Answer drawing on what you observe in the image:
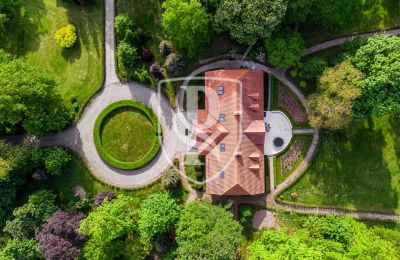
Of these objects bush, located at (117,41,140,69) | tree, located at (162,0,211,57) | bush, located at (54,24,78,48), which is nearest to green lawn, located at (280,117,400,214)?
tree, located at (162,0,211,57)

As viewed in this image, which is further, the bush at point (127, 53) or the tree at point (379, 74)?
the bush at point (127, 53)

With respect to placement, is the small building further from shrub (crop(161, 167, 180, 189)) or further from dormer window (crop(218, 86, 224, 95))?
shrub (crop(161, 167, 180, 189))

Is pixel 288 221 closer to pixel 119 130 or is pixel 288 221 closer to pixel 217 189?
pixel 217 189

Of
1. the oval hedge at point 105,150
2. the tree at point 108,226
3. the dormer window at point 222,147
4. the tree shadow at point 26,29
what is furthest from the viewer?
the tree shadow at point 26,29

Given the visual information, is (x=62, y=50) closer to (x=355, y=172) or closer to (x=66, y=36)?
(x=66, y=36)

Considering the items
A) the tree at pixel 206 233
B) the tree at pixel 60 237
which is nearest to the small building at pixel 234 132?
the tree at pixel 206 233

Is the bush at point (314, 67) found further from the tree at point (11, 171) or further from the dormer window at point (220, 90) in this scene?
the tree at point (11, 171)
